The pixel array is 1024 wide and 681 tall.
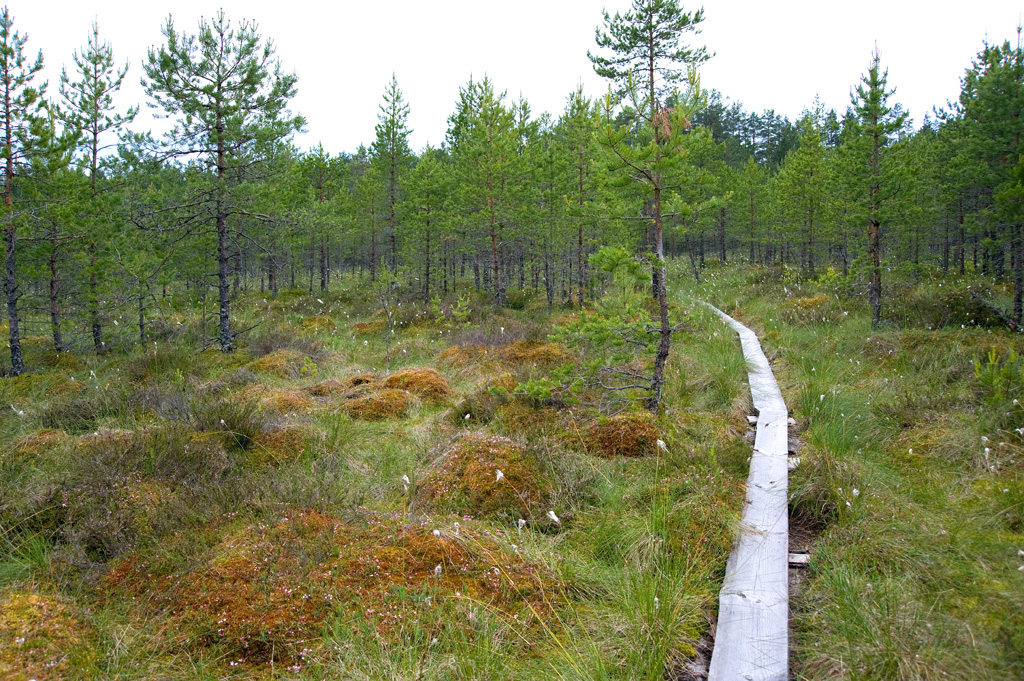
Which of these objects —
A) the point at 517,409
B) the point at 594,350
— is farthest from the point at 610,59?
the point at 517,409

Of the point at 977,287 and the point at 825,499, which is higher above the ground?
the point at 977,287

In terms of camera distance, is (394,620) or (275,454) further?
(275,454)

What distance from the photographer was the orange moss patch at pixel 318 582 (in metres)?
3.27

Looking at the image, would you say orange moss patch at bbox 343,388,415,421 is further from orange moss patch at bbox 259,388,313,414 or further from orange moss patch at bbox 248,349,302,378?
orange moss patch at bbox 248,349,302,378

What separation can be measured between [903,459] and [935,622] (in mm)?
3226

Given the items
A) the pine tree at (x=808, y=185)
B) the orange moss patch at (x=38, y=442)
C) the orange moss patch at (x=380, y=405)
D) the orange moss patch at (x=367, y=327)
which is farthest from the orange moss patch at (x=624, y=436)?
the pine tree at (x=808, y=185)

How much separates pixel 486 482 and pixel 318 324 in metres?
14.8

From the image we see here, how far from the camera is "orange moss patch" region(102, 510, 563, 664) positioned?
10.7ft

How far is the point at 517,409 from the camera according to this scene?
7.36m

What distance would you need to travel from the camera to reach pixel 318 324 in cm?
1834

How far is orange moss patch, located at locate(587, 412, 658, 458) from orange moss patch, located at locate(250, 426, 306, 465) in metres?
3.38

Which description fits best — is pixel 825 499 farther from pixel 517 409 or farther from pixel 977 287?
pixel 977 287

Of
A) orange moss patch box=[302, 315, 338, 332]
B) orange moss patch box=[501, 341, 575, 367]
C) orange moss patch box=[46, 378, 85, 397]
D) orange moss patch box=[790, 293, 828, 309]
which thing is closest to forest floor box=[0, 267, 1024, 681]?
orange moss patch box=[46, 378, 85, 397]

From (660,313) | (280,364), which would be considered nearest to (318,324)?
(280,364)
